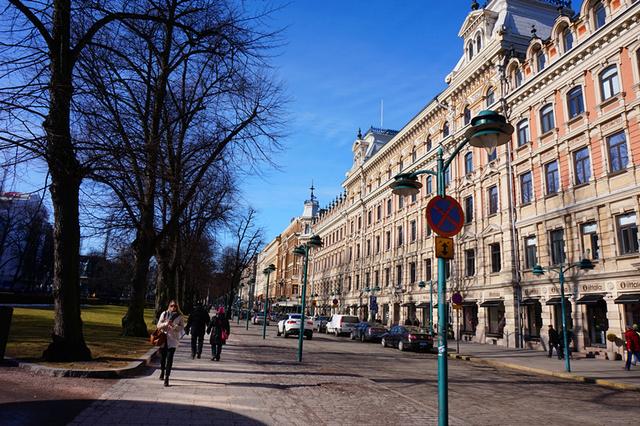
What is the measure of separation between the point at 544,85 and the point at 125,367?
→ 27.4 meters

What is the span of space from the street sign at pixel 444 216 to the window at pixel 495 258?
25815 mm

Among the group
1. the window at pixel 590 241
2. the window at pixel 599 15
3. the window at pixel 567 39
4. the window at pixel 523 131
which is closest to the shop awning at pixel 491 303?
the window at pixel 590 241

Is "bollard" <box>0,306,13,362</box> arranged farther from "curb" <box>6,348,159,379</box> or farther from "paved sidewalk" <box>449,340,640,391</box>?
"paved sidewalk" <box>449,340,640,391</box>

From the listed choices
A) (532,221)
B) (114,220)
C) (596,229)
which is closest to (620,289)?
(596,229)

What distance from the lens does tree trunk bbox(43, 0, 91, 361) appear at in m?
10.9

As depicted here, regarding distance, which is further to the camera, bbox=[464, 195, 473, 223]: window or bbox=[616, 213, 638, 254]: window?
bbox=[464, 195, 473, 223]: window

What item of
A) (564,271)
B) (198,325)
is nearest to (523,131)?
(564,271)

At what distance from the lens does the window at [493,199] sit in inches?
1253

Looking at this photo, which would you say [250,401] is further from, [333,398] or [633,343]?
[633,343]

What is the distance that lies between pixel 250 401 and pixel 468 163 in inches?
1219

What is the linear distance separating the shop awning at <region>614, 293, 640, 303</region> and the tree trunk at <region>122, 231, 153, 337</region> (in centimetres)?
2105

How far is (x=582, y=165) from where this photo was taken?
2456 centimetres

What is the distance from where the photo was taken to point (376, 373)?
14953 mm

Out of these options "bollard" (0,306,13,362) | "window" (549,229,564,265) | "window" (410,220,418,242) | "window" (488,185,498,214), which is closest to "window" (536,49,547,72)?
"window" (488,185,498,214)
